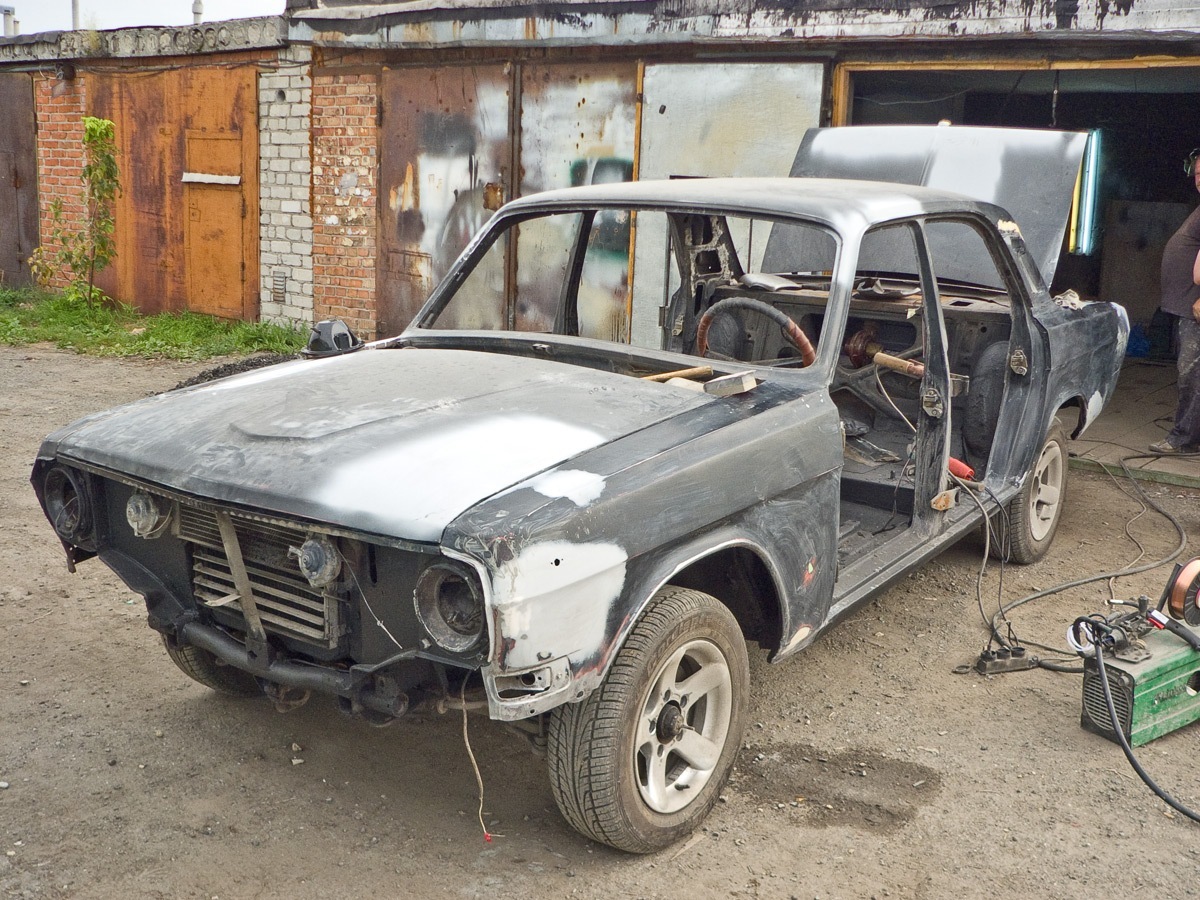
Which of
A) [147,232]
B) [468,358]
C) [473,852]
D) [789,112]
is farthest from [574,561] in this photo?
[147,232]

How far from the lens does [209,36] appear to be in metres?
10.7

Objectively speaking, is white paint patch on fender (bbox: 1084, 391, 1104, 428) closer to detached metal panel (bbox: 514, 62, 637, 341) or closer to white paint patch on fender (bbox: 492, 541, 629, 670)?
white paint patch on fender (bbox: 492, 541, 629, 670)

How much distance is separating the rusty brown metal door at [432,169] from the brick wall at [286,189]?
880mm

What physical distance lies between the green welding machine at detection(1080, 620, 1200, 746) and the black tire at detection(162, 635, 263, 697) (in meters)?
2.58

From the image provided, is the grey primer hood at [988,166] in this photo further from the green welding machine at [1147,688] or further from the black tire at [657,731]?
the black tire at [657,731]

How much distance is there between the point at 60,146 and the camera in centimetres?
1244

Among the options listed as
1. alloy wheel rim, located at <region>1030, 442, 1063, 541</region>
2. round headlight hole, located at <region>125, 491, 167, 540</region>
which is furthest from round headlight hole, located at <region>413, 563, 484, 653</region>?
alloy wheel rim, located at <region>1030, 442, 1063, 541</region>

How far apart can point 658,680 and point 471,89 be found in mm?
7342

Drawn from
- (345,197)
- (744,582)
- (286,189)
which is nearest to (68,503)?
(744,582)

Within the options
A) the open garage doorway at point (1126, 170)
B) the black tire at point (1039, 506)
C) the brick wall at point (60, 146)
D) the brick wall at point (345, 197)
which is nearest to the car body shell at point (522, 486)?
the black tire at point (1039, 506)

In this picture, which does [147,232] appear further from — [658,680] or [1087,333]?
[658,680]

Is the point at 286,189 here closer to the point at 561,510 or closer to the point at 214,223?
the point at 214,223

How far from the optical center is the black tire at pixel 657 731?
2.71 meters

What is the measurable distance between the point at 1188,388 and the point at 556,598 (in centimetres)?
573
